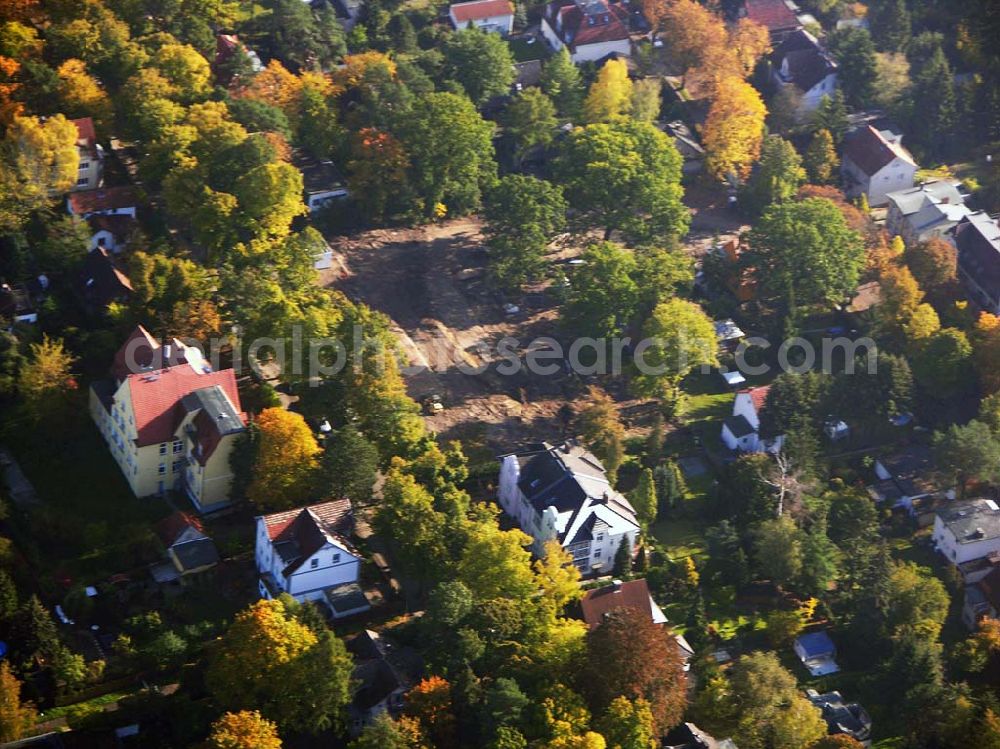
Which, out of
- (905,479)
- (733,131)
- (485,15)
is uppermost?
(485,15)

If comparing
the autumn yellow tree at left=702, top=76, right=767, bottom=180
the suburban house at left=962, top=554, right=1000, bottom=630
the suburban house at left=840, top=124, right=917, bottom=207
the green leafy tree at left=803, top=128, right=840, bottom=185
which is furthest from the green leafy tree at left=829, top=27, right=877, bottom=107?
the suburban house at left=962, top=554, right=1000, bottom=630

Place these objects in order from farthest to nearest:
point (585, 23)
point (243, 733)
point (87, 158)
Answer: point (585, 23) → point (87, 158) → point (243, 733)

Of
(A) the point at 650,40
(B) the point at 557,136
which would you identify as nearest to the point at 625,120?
(B) the point at 557,136

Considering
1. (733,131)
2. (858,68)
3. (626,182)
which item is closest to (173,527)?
(626,182)

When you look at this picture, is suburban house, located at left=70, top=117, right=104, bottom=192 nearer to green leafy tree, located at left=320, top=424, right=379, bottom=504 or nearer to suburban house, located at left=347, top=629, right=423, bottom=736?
green leafy tree, located at left=320, top=424, right=379, bottom=504

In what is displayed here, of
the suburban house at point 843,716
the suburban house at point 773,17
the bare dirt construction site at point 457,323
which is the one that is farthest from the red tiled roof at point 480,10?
the suburban house at point 843,716

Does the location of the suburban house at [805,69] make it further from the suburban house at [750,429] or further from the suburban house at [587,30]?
the suburban house at [750,429]

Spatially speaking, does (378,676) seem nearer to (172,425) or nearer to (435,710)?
(435,710)
